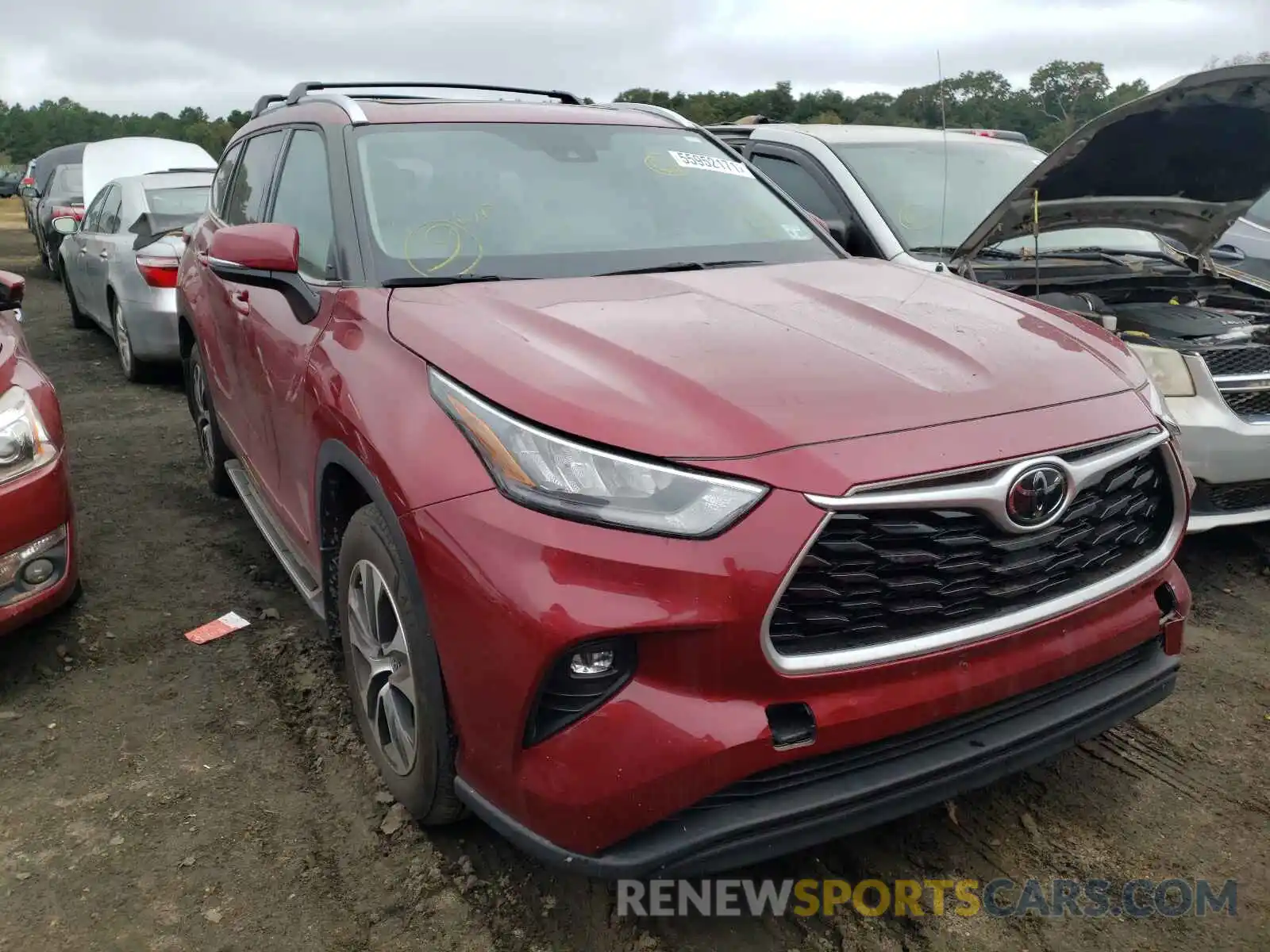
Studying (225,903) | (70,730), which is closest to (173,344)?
(70,730)

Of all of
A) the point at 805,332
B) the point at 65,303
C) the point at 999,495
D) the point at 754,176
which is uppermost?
the point at 754,176

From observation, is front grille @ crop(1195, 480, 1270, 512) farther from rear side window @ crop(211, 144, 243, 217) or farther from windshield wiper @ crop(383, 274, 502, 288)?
rear side window @ crop(211, 144, 243, 217)

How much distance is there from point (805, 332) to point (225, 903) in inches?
73.1

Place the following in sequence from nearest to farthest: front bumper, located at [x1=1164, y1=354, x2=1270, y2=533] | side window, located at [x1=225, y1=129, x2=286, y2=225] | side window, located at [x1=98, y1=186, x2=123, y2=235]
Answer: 1. front bumper, located at [x1=1164, y1=354, x2=1270, y2=533]
2. side window, located at [x1=225, y1=129, x2=286, y2=225]
3. side window, located at [x1=98, y1=186, x2=123, y2=235]

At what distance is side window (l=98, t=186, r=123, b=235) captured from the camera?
26.4 feet

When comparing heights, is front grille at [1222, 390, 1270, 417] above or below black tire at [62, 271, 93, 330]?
above

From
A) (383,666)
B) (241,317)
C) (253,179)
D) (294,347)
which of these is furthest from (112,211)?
(383,666)

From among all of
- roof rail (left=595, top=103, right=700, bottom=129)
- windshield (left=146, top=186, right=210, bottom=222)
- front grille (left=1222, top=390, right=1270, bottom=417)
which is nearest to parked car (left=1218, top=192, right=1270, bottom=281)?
front grille (left=1222, top=390, right=1270, bottom=417)

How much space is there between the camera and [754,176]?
3.81 metres

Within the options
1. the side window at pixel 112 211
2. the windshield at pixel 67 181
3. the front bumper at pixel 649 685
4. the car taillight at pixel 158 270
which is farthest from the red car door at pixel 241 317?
the windshield at pixel 67 181

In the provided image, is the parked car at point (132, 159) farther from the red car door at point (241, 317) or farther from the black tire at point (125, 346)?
the red car door at point (241, 317)

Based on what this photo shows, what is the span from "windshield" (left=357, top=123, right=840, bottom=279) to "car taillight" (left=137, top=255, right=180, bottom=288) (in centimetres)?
438

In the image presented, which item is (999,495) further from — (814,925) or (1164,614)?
(814,925)

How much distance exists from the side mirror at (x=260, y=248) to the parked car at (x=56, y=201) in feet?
40.2
